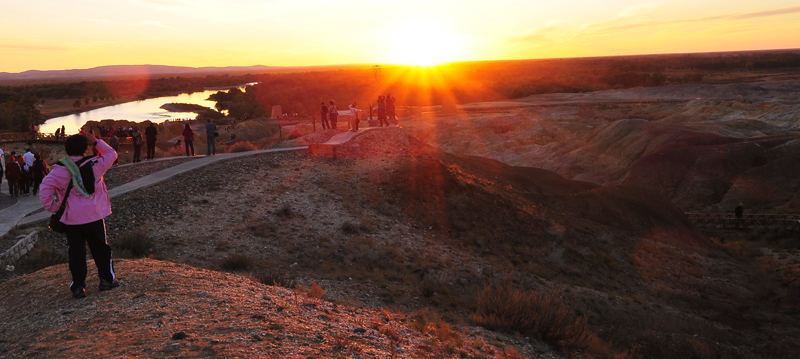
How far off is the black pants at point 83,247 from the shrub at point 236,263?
400cm

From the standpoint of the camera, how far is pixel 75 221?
538 cm

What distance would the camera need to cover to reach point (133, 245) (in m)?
9.47

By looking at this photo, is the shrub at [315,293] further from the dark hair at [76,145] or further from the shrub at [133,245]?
the dark hair at [76,145]

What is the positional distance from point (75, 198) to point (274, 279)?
376 centimetres

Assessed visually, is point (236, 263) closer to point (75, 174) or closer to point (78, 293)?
point (78, 293)

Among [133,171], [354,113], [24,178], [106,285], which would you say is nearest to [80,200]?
[106,285]

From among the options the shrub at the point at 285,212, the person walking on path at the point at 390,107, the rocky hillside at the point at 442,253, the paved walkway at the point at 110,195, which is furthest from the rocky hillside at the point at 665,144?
the paved walkway at the point at 110,195

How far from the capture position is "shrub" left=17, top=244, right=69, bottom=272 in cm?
828

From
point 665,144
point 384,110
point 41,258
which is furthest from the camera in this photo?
point 665,144

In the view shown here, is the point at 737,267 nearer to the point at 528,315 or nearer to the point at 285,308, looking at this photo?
the point at 528,315

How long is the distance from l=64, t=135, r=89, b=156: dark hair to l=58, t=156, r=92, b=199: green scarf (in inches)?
5.0

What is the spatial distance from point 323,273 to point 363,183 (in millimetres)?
6636

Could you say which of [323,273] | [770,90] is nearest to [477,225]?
[323,273]

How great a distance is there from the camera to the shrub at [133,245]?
30.2 feet
